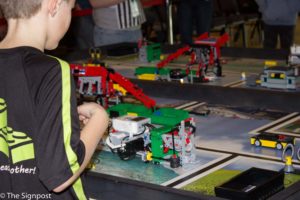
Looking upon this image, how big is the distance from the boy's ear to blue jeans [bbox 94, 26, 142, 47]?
3258 millimetres

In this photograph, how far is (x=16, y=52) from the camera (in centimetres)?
156

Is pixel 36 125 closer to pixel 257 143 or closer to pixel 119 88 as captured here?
pixel 257 143

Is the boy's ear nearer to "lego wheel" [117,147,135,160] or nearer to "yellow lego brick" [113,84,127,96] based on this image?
"lego wheel" [117,147,135,160]

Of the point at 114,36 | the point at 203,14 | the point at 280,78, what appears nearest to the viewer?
the point at 280,78

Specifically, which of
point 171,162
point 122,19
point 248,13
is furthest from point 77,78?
point 248,13

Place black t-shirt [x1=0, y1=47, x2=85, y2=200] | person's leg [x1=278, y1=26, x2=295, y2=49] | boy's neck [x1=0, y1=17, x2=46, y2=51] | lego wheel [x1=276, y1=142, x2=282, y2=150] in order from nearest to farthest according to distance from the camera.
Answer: black t-shirt [x1=0, y1=47, x2=85, y2=200]
boy's neck [x1=0, y1=17, x2=46, y2=51]
lego wheel [x1=276, y1=142, x2=282, y2=150]
person's leg [x1=278, y1=26, x2=295, y2=49]

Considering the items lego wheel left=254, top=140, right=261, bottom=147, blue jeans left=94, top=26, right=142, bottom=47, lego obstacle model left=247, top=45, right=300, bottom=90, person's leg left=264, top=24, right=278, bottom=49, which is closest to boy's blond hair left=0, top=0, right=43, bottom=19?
lego wheel left=254, top=140, right=261, bottom=147

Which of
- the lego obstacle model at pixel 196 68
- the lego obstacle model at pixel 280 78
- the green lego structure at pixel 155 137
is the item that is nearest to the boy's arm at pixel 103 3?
the lego obstacle model at pixel 196 68

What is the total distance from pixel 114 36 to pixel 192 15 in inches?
58.3

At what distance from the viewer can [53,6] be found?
1.58 meters

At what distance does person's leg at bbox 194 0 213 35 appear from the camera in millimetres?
6020

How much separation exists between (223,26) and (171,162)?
6765 millimetres

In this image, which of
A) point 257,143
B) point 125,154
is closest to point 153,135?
point 125,154

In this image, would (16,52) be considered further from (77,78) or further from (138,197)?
(77,78)
